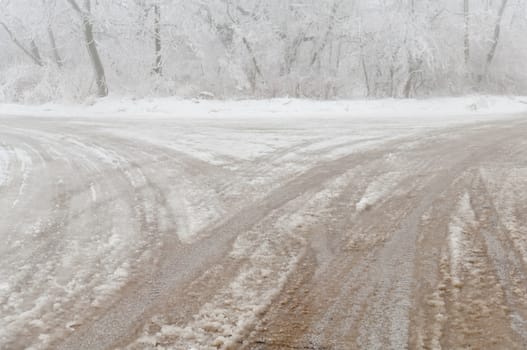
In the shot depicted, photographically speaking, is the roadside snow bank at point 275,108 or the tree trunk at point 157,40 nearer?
the roadside snow bank at point 275,108

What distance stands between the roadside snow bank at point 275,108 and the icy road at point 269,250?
7570 millimetres

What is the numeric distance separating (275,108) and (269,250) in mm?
12333

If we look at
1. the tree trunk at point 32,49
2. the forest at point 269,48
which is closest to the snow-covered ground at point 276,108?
the forest at point 269,48

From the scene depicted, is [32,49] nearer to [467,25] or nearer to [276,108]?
[276,108]

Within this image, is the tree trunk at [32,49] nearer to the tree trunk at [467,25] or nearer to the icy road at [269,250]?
the icy road at [269,250]

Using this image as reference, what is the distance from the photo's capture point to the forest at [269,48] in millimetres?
19172

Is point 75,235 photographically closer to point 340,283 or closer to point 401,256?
point 340,283

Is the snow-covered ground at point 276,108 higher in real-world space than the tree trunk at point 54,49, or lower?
lower

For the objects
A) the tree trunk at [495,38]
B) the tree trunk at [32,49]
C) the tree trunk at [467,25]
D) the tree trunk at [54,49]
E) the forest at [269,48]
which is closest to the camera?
the forest at [269,48]

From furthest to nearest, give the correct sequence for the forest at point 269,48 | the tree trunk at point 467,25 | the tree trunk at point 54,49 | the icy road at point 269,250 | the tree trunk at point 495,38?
the tree trunk at point 54,49, the tree trunk at point 495,38, the tree trunk at point 467,25, the forest at point 269,48, the icy road at point 269,250

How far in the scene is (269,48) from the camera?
19.9 meters

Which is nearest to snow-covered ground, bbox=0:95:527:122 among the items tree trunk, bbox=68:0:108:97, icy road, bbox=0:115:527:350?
tree trunk, bbox=68:0:108:97

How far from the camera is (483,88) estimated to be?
21.9m

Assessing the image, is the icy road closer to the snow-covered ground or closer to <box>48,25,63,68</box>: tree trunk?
the snow-covered ground
